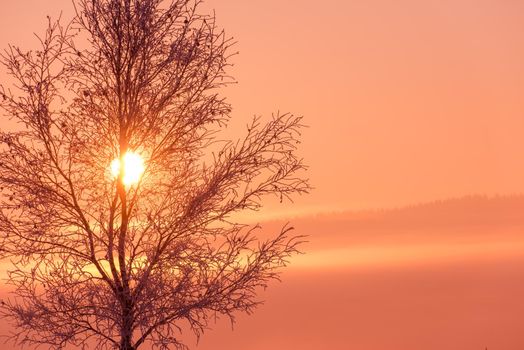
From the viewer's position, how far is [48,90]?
19562mm

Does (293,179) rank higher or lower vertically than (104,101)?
lower

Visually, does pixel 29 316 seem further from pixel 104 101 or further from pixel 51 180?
pixel 104 101

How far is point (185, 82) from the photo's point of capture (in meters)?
19.8

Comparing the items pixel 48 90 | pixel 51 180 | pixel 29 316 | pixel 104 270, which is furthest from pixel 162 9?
pixel 29 316

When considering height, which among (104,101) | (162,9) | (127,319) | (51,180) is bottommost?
(127,319)

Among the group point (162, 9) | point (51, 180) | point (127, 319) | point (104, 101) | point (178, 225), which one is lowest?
point (127, 319)

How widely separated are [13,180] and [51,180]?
0.77 metres

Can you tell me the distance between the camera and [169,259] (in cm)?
1894

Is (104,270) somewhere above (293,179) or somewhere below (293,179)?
below

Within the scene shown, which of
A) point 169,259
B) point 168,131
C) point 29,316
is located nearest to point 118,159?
point 168,131

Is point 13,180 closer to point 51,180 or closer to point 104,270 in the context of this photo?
point 51,180

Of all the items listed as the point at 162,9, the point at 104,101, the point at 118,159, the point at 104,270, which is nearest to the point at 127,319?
the point at 104,270

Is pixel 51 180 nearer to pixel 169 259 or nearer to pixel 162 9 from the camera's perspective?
pixel 169 259

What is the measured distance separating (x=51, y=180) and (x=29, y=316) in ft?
9.23
